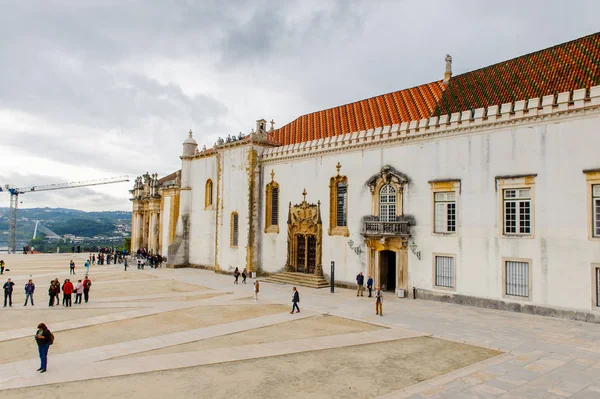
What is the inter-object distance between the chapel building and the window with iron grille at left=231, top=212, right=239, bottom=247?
0.34 feet

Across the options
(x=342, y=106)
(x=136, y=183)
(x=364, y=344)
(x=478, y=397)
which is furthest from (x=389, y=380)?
(x=136, y=183)

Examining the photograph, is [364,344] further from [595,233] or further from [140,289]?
[140,289]

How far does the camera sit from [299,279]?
31.5 meters

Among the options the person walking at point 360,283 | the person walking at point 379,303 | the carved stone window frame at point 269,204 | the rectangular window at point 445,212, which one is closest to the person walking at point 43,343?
the person walking at point 379,303

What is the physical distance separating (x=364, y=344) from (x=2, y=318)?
55.1 ft

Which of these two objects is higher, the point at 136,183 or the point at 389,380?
the point at 136,183

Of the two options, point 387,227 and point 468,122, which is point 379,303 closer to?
point 387,227

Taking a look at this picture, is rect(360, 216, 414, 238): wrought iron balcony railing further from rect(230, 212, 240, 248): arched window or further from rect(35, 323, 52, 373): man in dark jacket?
rect(35, 323, 52, 373): man in dark jacket

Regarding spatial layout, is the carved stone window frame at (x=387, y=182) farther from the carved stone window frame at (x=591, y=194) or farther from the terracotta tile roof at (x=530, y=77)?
the carved stone window frame at (x=591, y=194)

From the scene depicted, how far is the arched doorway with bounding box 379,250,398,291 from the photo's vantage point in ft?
92.0

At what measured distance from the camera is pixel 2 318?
64.9 feet

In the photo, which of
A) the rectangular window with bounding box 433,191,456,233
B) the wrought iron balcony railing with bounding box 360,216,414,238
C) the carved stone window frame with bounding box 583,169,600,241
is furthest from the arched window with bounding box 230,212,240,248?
the carved stone window frame with bounding box 583,169,600,241

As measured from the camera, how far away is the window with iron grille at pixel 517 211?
A: 21.6 meters

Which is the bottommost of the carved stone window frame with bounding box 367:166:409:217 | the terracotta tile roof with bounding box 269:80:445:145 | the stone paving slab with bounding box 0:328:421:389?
the stone paving slab with bounding box 0:328:421:389
